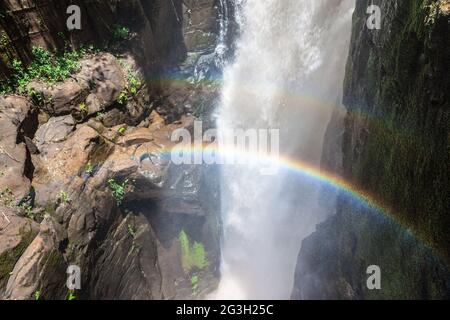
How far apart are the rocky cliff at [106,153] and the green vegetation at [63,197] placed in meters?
0.02

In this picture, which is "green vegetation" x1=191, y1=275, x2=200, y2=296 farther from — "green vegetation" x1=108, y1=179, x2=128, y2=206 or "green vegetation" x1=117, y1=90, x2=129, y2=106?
"green vegetation" x1=117, y1=90, x2=129, y2=106

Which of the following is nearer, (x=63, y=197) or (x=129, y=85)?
(x=63, y=197)

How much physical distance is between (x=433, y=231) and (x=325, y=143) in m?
6.53

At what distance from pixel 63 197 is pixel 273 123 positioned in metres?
7.80

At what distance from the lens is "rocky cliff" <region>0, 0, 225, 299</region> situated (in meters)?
7.26

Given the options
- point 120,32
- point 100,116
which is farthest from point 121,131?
point 120,32

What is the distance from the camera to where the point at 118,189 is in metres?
9.52

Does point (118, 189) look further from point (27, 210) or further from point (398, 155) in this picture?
point (398, 155)

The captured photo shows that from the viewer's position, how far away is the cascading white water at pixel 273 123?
1177 centimetres

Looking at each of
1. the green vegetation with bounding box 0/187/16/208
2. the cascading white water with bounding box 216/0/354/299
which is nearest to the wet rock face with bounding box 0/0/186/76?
the cascading white water with bounding box 216/0/354/299

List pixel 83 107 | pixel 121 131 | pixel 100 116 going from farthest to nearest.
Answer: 1. pixel 121 131
2. pixel 100 116
3. pixel 83 107

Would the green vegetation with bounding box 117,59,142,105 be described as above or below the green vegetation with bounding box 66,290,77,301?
above

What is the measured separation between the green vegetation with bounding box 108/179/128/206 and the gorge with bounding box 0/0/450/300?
39 mm
